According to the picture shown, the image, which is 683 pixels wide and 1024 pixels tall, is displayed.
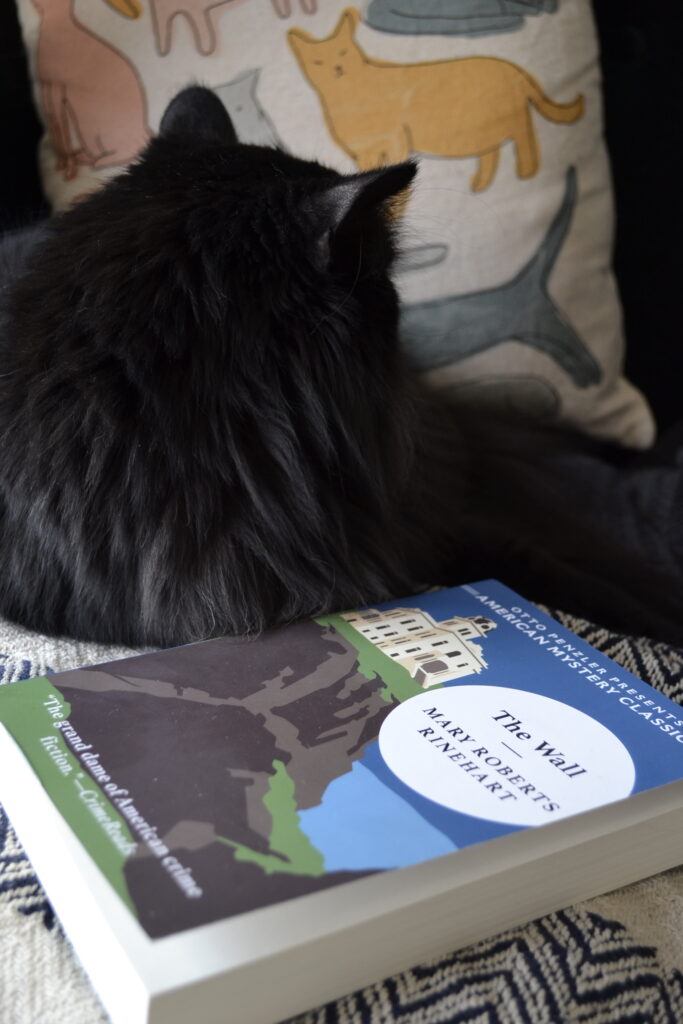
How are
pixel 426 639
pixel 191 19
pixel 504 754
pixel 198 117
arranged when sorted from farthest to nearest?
pixel 191 19 → pixel 198 117 → pixel 426 639 → pixel 504 754

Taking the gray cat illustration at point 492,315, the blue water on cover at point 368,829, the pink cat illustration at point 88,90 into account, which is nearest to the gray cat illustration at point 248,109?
the pink cat illustration at point 88,90

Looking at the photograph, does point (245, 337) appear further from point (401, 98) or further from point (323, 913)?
point (401, 98)

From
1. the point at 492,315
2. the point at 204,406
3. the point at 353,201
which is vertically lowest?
the point at 492,315

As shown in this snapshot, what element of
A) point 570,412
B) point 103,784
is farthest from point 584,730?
point 570,412

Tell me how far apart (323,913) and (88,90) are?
3.68 feet

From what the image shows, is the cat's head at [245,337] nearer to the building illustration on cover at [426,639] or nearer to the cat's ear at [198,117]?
the building illustration on cover at [426,639]

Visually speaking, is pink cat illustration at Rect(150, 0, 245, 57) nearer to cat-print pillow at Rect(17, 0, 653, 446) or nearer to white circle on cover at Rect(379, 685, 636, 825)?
cat-print pillow at Rect(17, 0, 653, 446)

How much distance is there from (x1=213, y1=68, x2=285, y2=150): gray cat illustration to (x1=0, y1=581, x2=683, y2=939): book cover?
73 cm

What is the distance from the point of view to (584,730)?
658 millimetres

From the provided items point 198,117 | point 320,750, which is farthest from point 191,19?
point 320,750

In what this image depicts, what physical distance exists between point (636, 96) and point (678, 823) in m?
1.31

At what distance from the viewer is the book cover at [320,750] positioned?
52 centimetres

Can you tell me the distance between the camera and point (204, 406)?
80cm

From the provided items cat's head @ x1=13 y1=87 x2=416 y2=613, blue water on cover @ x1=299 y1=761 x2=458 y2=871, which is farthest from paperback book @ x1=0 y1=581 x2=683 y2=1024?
cat's head @ x1=13 y1=87 x2=416 y2=613
